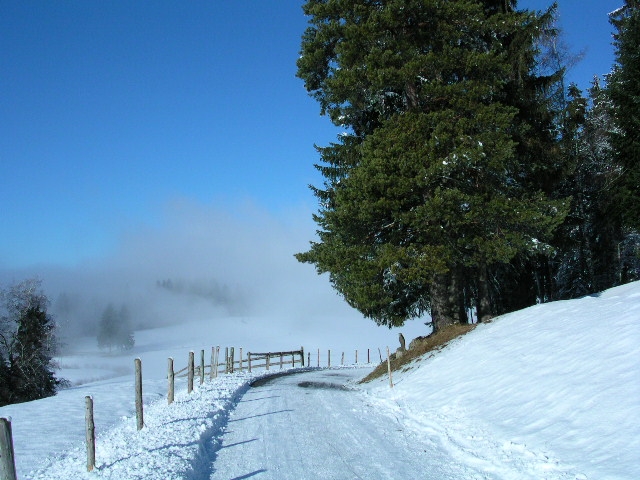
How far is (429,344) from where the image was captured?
18.5 metres

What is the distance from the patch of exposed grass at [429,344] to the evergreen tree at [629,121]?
25.5 feet

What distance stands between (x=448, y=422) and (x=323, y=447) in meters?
3.02

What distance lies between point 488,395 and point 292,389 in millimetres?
8834

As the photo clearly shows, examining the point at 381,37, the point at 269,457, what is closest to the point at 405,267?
the point at 381,37

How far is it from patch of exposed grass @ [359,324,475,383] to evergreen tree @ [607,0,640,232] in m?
7.76

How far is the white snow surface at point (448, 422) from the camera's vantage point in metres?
7.46

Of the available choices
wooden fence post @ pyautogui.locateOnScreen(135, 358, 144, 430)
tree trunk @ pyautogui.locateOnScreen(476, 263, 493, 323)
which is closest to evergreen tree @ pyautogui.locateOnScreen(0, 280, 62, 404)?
wooden fence post @ pyautogui.locateOnScreen(135, 358, 144, 430)

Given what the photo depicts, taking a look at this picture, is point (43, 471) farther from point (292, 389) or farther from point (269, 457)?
point (292, 389)

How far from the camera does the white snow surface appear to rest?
746 centimetres

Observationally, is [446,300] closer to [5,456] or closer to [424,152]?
[424,152]

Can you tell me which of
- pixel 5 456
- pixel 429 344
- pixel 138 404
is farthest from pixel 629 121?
pixel 5 456

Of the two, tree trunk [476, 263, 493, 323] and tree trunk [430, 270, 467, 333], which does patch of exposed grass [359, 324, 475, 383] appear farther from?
tree trunk [476, 263, 493, 323]

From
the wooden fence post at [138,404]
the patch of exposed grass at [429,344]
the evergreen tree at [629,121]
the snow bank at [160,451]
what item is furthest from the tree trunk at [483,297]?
the wooden fence post at [138,404]

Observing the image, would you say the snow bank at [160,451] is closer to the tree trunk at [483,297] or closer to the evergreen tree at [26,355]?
the tree trunk at [483,297]
